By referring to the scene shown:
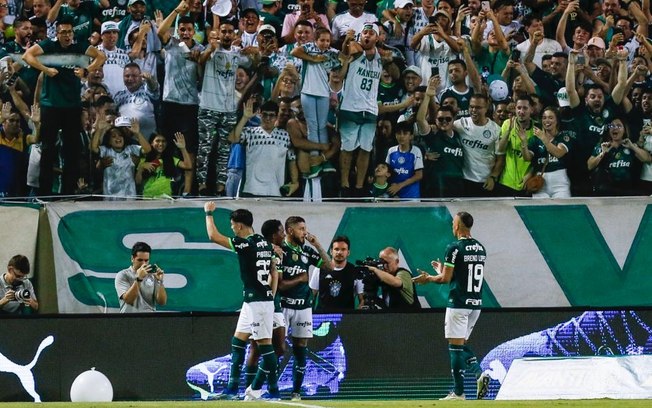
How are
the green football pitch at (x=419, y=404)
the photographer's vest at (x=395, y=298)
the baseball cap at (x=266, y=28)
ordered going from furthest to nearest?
1. the baseball cap at (x=266, y=28)
2. the photographer's vest at (x=395, y=298)
3. the green football pitch at (x=419, y=404)

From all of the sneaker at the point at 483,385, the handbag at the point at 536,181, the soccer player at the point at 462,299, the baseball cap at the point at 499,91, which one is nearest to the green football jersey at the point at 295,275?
the soccer player at the point at 462,299

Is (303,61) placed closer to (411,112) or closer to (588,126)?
(411,112)

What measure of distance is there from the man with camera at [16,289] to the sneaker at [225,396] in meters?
2.90

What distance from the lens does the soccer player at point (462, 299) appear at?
12445 millimetres

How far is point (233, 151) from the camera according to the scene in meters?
15.1

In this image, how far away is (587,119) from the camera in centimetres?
1550

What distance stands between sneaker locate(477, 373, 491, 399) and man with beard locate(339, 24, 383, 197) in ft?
11.7

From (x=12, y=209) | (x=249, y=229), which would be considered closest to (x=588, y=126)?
(x=249, y=229)

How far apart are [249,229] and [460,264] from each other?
90.8 inches

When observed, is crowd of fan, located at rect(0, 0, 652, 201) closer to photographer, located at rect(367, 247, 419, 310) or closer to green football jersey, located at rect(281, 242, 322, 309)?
photographer, located at rect(367, 247, 419, 310)

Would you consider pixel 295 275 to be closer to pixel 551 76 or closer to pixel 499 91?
pixel 499 91

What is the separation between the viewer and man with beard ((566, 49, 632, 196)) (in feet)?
50.6

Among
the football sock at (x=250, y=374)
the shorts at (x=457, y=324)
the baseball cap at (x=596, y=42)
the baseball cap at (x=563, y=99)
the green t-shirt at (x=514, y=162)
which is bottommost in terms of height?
the football sock at (x=250, y=374)

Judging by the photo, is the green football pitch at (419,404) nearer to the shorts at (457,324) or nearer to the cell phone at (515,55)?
the shorts at (457,324)
